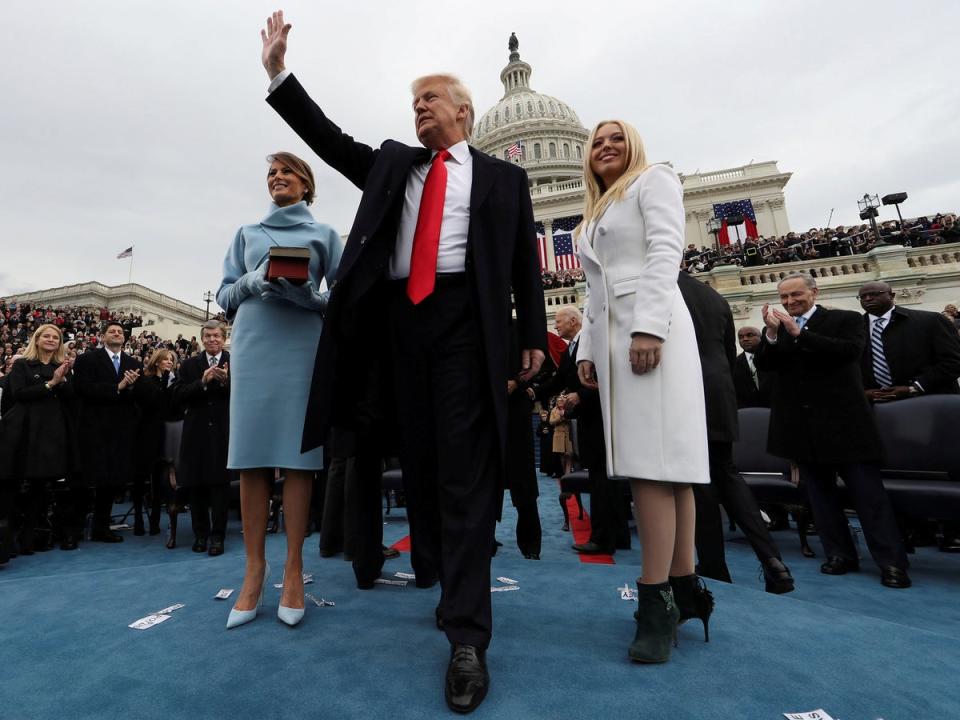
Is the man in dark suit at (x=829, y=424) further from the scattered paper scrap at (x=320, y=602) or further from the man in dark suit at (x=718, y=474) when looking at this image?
the scattered paper scrap at (x=320, y=602)

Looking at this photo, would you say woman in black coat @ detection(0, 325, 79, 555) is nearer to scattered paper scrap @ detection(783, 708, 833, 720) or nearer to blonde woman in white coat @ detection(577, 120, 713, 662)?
blonde woman in white coat @ detection(577, 120, 713, 662)

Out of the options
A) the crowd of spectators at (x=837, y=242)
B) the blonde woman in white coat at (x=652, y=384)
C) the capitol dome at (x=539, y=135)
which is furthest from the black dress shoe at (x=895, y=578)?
the capitol dome at (x=539, y=135)

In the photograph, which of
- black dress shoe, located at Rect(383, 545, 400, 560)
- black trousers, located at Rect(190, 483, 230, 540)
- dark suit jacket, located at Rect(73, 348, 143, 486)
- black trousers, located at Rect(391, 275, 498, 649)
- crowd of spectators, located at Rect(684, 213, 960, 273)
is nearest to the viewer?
black trousers, located at Rect(391, 275, 498, 649)

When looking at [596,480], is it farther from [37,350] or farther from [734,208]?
[734,208]

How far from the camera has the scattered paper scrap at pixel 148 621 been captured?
2.04m

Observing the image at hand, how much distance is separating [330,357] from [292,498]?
0.71 m

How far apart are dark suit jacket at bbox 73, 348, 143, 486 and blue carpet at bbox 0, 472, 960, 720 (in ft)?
9.00

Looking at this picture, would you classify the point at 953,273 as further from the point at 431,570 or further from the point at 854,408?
the point at 431,570

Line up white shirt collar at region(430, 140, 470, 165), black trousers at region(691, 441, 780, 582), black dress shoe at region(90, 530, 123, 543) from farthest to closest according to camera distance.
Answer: black dress shoe at region(90, 530, 123, 543)
black trousers at region(691, 441, 780, 582)
white shirt collar at region(430, 140, 470, 165)

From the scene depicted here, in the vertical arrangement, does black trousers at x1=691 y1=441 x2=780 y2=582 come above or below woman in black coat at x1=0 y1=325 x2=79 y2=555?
below

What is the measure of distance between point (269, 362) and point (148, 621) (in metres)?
1.20

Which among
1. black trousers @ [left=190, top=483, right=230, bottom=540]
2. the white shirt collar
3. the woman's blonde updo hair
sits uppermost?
the woman's blonde updo hair

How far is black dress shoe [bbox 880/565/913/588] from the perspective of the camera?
10.4 feet

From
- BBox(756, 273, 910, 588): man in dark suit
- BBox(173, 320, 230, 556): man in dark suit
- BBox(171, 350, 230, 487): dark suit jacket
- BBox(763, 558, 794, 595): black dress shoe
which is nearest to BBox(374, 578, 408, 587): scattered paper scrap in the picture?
BBox(763, 558, 794, 595): black dress shoe
